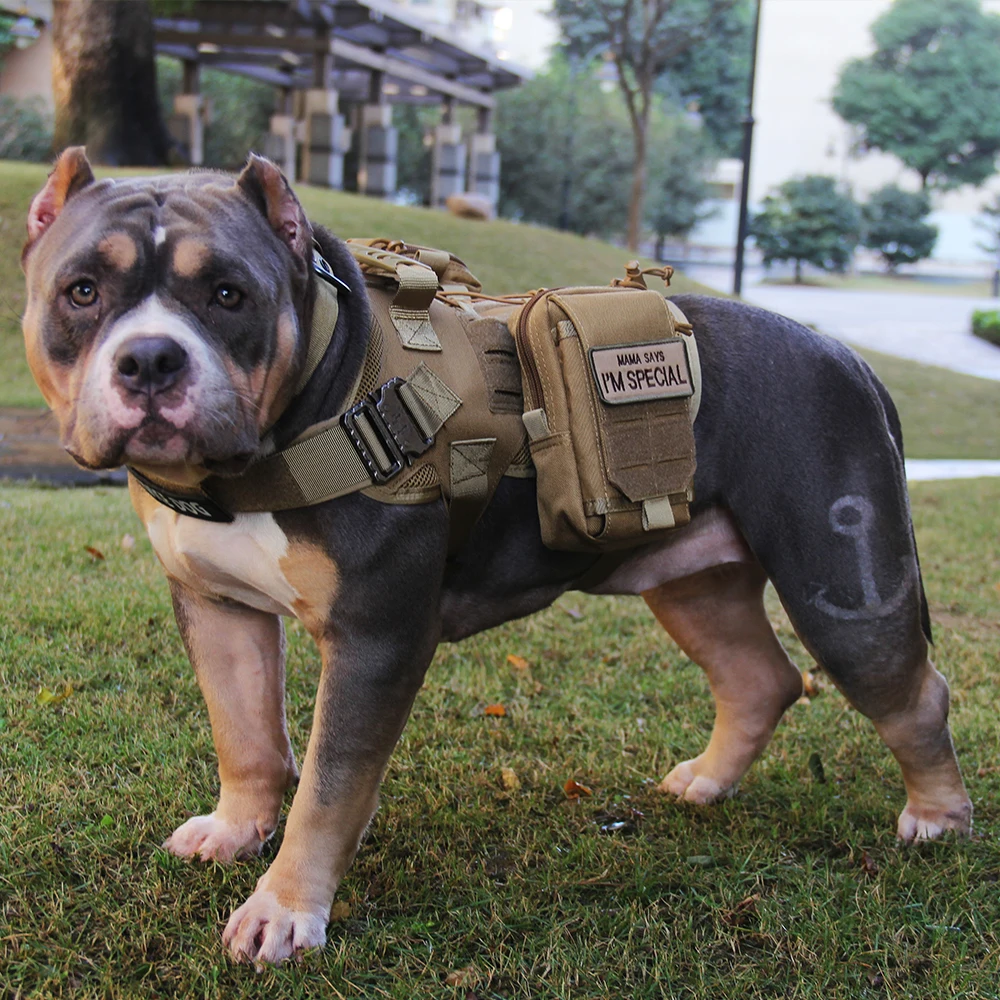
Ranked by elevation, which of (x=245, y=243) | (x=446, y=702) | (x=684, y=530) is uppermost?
(x=245, y=243)

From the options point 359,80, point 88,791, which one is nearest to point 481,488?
point 88,791

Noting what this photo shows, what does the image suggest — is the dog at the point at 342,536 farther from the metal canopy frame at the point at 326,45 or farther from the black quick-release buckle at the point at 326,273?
the metal canopy frame at the point at 326,45

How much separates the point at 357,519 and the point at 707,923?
142 cm

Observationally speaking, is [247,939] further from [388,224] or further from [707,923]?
[388,224]

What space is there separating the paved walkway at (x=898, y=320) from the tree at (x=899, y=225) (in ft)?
37.8

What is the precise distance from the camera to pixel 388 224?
1471 cm

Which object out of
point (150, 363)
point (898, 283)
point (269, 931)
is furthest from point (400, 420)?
point (898, 283)

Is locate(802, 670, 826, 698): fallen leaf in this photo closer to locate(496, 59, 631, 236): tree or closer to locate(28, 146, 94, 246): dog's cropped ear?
locate(28, 146, 94, 246): dog's cropped ear

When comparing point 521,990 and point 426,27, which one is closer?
point 521,990

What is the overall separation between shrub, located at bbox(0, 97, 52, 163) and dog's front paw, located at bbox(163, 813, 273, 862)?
21.0 m

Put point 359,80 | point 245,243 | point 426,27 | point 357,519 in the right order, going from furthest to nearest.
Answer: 1. point 359,80
2. point 426,27
3. point 357,519
4. point 245,243

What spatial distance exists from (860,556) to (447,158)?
23.2 m

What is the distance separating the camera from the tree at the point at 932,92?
59.6m

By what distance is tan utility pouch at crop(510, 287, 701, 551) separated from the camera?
2.94 m
